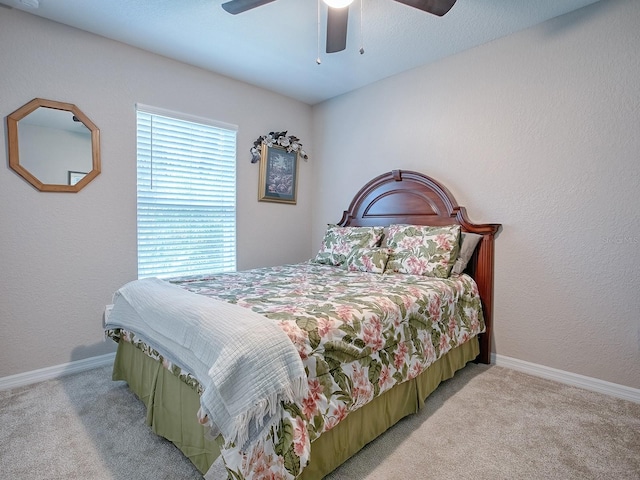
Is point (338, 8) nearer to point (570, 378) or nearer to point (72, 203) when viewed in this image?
point (72, 203)

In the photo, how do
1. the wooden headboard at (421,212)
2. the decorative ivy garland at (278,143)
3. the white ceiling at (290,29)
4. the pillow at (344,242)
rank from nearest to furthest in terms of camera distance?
1. the white ceiling at (290,29)
2. the wooden headboard at (421,212)
3. the pillow at (344,242)
4. the decorative ivy garland at (278,143)

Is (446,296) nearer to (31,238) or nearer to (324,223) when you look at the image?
(324,223)

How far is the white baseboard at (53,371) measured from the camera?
2.22 m

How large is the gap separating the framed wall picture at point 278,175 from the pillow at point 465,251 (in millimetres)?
1973

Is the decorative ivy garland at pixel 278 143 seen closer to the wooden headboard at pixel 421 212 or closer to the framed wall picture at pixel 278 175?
the framed wall picture at pixel 278 175

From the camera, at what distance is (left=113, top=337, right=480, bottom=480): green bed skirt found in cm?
136

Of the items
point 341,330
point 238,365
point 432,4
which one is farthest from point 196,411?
point 432,4

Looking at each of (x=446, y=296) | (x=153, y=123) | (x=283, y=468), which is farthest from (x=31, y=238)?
(x=446, y=296)

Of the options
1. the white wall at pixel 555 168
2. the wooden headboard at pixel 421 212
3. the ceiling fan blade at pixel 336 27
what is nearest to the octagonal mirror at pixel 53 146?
the ceiling fan blade at pixel 336 27

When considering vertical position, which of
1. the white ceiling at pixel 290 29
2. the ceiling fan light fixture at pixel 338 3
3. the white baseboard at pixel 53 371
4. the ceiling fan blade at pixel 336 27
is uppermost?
the white ceiling at pixel 290 29

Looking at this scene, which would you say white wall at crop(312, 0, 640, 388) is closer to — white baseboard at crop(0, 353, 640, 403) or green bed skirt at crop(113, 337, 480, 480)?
white baseboard at crop(0, 353, 640, 403)

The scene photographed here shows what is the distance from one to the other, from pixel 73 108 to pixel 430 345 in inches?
116

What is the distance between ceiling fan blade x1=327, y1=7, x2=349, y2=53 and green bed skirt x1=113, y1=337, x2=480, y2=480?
6.71ft

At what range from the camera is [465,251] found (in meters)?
2.56
